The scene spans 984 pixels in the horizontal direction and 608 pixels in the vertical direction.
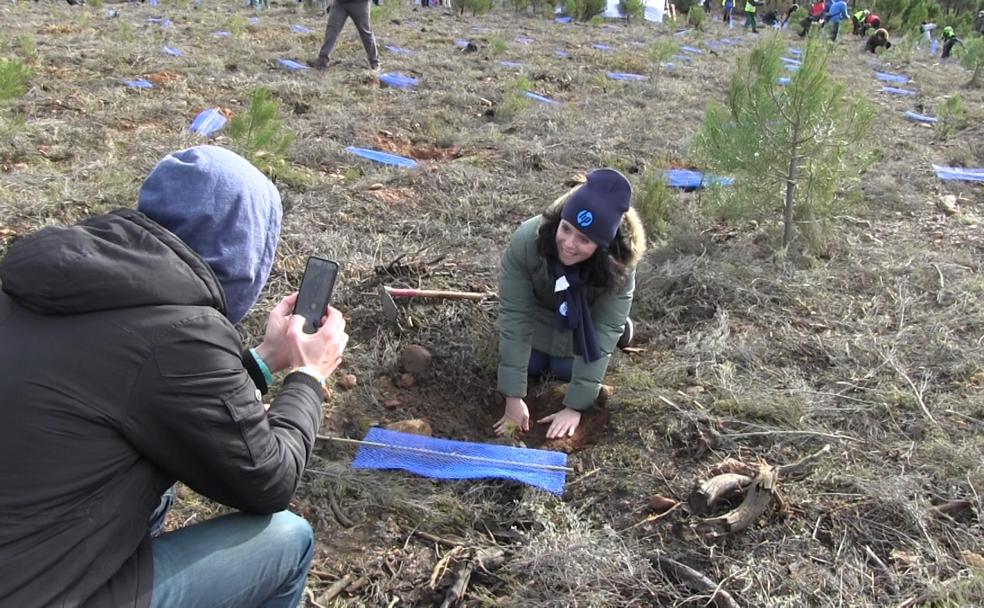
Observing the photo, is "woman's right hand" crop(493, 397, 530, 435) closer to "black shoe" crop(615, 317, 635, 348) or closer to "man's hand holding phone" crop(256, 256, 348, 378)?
"black shoe" crop(615, 317, 635, 348)

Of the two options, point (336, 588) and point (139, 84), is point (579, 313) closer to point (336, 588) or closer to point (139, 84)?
point (336, 588)

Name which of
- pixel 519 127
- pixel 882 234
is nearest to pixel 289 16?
pixel 519 127

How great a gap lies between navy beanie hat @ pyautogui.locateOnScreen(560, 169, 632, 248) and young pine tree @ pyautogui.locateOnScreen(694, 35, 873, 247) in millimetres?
1677

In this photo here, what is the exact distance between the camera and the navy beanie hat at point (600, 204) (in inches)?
81.0

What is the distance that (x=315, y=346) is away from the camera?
4.82 feet

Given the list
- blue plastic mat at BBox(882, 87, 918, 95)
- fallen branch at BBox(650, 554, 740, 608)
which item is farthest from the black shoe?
blue plastic mat at BBox(882, 87, 918, 95)

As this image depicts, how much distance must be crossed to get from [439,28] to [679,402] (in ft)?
35.2

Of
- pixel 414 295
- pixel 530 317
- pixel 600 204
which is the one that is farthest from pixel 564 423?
pixel 414 295

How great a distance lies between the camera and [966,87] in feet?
29.8

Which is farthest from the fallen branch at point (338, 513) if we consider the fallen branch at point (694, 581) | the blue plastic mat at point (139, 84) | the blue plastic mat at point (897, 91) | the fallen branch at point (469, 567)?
the blue plastic mat at point (897, 91)

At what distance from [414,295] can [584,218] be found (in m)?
1.05

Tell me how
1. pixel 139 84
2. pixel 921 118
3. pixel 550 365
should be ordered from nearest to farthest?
1. pixel 550 365
2. pixel 139 84
3. pixel 921 118

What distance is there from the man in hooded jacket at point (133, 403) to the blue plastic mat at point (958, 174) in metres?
5.05

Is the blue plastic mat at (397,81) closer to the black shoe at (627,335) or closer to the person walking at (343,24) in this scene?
the person walking at (343,24)
